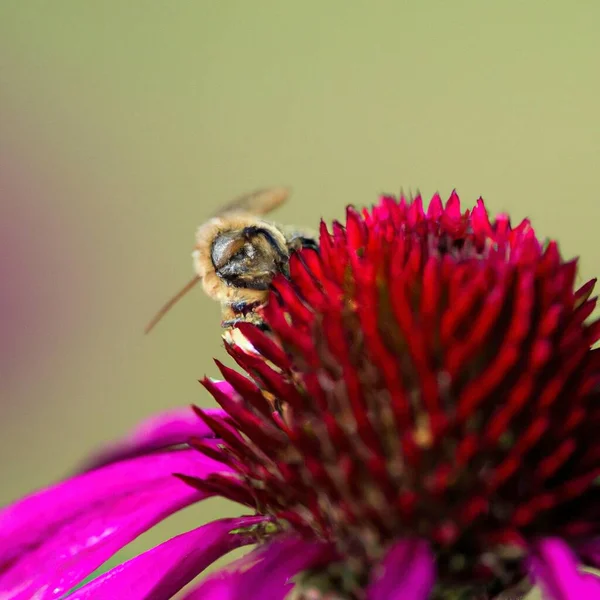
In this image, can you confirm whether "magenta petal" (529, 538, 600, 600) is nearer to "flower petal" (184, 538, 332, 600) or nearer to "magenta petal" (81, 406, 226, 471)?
"flower petal" (184, 538, 332, 600)

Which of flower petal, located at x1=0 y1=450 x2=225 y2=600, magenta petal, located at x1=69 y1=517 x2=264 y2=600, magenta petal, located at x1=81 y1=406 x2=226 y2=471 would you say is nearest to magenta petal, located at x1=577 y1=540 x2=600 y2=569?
magenta petal, located at x1=69 y1=517 x2=264 y2=600

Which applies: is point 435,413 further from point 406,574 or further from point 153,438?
point 153,438

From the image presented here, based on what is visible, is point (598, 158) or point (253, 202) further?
point (598, 158)

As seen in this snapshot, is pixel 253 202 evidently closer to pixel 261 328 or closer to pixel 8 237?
pixel 261 328

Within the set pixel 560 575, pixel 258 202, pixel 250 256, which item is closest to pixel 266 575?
pixel 560 575

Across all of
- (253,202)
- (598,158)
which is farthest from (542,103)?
(253,202)

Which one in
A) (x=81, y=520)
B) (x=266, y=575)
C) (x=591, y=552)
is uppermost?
(x=81, y=520)

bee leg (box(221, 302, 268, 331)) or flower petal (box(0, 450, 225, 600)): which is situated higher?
bee leg (box(221, 302, 268, 331))
